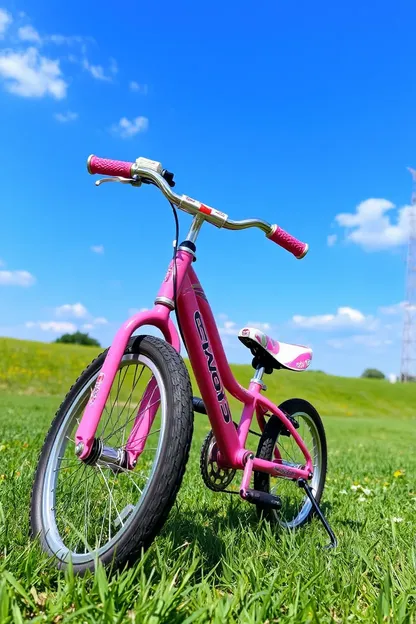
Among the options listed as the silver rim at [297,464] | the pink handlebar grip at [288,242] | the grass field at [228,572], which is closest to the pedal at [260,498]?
the grass field at [228,572]

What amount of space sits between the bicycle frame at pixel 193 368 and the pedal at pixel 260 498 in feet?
0.20

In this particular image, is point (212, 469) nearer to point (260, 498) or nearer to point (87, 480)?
point (260, 498)

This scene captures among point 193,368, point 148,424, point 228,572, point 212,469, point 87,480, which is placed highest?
point 193,368

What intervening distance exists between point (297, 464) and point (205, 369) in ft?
4.20

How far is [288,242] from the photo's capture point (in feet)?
9.73

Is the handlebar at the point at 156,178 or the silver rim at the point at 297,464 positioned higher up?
the handlebar at the point at 156,178

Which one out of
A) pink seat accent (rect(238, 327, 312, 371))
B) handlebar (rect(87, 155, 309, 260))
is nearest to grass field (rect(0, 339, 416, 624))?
pink seat accent (rect(238, 327, 312, 371))

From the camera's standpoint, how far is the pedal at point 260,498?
2697 mm

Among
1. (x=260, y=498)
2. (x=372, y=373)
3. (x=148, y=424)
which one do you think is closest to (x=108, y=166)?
(x=148, y=424)

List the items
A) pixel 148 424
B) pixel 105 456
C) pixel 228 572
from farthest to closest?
pixel 148 424
pixel 105 456
pixel 228 572

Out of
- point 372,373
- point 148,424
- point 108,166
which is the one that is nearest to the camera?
point 148,424

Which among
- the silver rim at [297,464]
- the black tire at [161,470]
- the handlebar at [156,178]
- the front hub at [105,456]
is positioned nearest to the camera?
the black tire at [161,470]

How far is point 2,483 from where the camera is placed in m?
3.18

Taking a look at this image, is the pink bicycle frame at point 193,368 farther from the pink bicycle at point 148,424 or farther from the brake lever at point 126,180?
the brake lever at point 126,180
